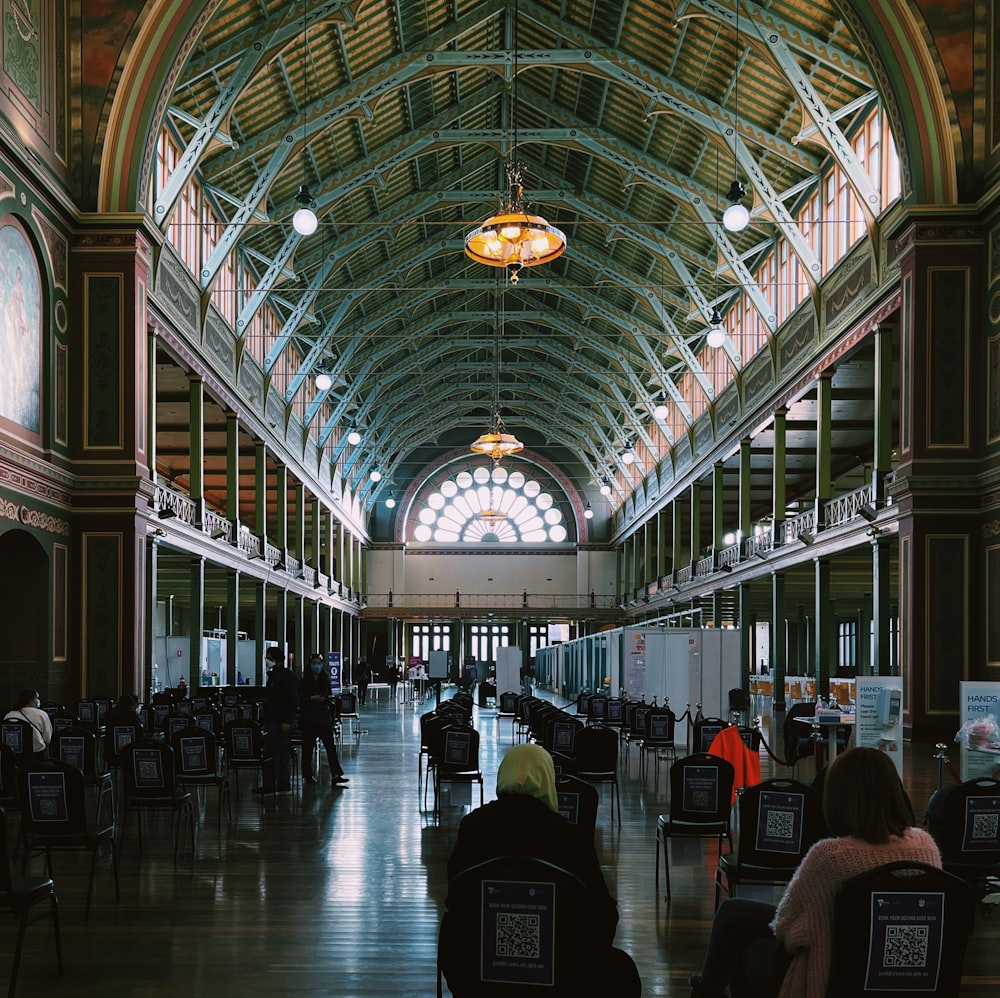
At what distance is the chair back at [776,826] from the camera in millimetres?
6898

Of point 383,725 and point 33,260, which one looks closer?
point 33,260

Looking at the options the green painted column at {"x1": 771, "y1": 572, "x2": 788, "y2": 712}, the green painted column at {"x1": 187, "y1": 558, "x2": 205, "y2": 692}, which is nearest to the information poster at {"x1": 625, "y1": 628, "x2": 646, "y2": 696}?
the green painted column at {"x1": 771, "y1": 572, "x2": 788, "y2": 712}

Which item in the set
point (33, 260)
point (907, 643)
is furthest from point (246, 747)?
point (907, 643)

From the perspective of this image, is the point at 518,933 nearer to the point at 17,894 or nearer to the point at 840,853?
the point at 840,853

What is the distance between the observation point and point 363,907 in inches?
313

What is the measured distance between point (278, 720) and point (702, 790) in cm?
655

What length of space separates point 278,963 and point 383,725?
2279 cm

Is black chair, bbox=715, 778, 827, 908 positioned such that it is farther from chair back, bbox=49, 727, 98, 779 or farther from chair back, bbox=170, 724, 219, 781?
chair back, bbox=49, 727, 98, 779

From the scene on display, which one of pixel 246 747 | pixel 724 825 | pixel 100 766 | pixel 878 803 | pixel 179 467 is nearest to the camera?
pixel 878 803

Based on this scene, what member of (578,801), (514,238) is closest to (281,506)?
(514,238)

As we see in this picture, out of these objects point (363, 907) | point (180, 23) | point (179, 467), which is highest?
point (180, 23)

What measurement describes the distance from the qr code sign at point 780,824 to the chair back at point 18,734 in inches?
327

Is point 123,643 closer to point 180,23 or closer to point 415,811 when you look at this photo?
point 415,811

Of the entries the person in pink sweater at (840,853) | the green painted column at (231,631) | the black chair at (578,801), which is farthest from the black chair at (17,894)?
the green painted column at (231,631)
